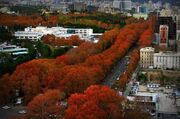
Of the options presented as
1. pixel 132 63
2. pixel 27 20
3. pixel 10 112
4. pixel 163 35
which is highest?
pixel 27 20

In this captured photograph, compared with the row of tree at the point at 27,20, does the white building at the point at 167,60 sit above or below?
below

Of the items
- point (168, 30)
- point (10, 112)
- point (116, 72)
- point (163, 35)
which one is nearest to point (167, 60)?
point (116, 72)

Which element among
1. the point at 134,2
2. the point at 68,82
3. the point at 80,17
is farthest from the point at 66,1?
the point at 68,82

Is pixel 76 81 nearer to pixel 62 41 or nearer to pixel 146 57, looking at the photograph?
pixel 146 57

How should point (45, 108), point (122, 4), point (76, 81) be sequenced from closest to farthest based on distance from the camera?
Result: point (45, 108) → point (76, 81) → point (122, 4)

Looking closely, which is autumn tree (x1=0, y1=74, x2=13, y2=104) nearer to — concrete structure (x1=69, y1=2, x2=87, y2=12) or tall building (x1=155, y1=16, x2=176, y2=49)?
tall building (x1=155, y1=16, x2=176, y2=49)

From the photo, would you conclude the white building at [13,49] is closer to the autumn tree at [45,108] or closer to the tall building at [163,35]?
the tall building at [163,35]

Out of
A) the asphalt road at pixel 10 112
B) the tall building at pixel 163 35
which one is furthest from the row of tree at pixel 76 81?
the tall building at pixel 163 35

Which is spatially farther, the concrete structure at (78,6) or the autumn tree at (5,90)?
the concrete structure at (78,6)
